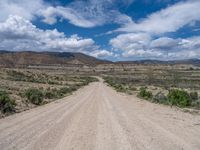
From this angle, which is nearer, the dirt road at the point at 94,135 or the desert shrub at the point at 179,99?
the dirt road at the point at 94,135

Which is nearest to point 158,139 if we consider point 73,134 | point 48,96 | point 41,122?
point 73,134

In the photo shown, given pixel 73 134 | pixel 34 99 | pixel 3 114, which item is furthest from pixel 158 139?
pixel 34 99

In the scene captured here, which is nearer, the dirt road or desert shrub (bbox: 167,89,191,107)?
the dirt road

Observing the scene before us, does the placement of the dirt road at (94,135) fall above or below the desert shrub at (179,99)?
above

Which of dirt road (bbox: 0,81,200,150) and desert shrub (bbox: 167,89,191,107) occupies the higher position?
dirt road (bbox: 0,81,200,150)

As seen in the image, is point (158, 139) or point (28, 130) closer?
point (158, 139)

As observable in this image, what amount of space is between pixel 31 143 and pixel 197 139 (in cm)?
606

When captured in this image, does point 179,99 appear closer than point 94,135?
No

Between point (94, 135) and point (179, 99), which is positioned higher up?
point (94, 135)

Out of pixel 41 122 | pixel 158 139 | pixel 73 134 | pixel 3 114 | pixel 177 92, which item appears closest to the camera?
pixel 158 139

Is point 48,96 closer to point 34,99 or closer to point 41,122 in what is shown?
point 34,99

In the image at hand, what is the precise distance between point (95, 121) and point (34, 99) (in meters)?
13.7

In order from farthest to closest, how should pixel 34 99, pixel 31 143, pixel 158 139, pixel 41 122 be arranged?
pixel 34 99 < pixel 41 122 < pixel 158 139 < pixel 31 143

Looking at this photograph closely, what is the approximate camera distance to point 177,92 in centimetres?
3291
